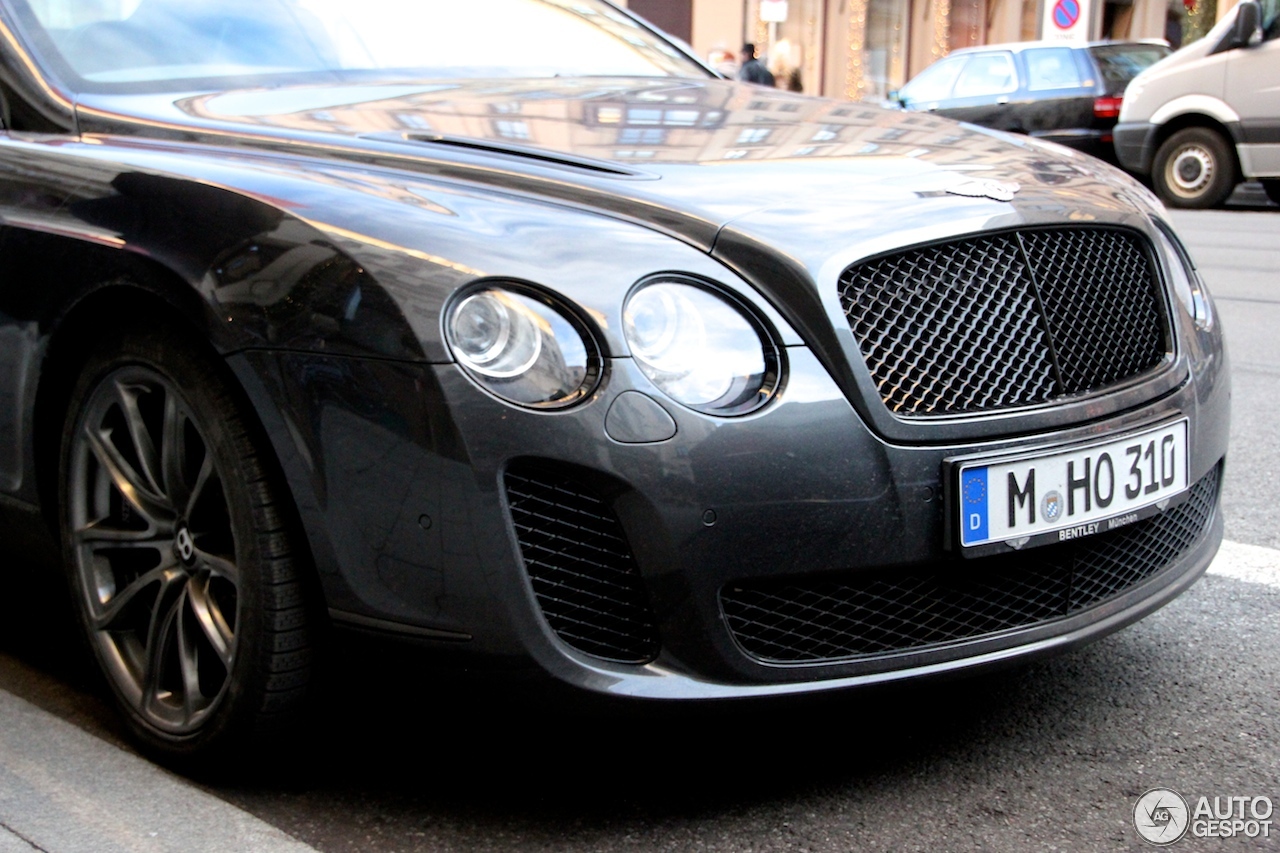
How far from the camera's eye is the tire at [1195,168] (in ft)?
43.6

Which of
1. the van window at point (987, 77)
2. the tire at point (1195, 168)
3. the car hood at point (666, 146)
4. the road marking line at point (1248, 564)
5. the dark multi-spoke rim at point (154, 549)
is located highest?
the car hood at point (666, 146)

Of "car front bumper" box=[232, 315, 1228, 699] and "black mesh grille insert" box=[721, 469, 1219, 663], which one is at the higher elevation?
"car front bumper" box=[232, 315, 1228, 699]

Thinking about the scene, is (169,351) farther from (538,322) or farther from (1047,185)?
(1047,185)

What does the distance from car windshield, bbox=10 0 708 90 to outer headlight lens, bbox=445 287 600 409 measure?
4.54 ft

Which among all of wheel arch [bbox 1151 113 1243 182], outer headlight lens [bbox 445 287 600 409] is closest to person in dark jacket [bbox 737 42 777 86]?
wheel arch [bbox 1151 113 1243 182]

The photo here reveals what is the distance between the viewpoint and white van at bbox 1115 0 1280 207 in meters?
12.7

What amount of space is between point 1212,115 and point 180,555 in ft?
40.1

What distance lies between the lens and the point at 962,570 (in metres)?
2.41

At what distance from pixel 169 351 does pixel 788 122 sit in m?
1.28

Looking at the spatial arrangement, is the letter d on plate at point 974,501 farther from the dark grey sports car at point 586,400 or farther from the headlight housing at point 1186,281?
the headlight housing at point 1186,281

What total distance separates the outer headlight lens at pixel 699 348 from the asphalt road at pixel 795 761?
1.52 ft

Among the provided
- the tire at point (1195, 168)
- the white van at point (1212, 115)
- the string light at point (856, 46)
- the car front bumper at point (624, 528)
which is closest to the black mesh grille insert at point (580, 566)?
the car front bumper at point (624, 528)

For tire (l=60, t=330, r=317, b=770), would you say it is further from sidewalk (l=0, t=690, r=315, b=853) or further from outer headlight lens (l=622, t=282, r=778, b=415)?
outer headlight lens (l=622, t=282, r=778, b=415)

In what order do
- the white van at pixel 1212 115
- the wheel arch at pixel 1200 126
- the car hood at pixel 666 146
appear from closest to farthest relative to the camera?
1. the car hood at pixel 666 146
2. the white van at pixel 1212 115
3. the wheel arch at pixel 1200 126
